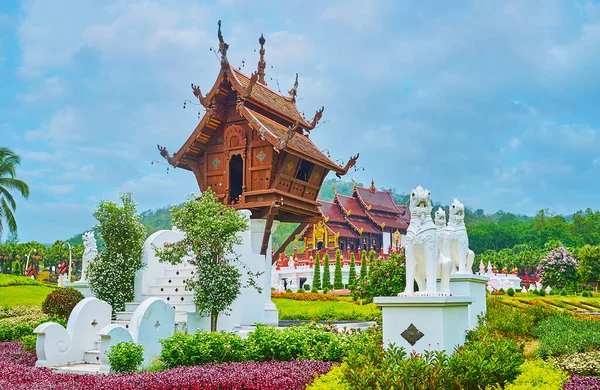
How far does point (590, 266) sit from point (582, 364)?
37.8 metres

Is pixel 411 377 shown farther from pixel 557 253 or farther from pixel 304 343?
pixel 557 253

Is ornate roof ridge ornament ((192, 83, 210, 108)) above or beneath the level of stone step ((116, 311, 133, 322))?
above

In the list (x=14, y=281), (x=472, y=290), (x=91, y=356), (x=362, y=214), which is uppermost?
(x=362, y=214)

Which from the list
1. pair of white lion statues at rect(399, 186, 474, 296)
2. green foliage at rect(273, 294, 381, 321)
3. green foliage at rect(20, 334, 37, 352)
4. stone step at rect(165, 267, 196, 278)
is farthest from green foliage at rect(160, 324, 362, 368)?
green foliage at rect(273, 294, 381, 321)

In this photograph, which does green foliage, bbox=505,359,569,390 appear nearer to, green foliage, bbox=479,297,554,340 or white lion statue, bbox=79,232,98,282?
green foliage, bbox=479,297,554,340

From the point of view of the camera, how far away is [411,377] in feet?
18.6

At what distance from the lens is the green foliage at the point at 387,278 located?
11773mm

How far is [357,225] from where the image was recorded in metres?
47.8

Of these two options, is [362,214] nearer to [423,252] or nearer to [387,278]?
[387,278]

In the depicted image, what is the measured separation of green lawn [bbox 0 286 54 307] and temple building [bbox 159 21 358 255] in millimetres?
9310

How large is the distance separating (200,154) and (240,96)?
8.59ft

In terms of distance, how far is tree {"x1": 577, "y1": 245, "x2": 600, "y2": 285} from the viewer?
41656mm

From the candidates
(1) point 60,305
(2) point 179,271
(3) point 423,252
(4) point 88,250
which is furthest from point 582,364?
(4) point 88,250

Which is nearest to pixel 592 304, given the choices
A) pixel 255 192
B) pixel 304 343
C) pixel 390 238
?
pixel 255 192
